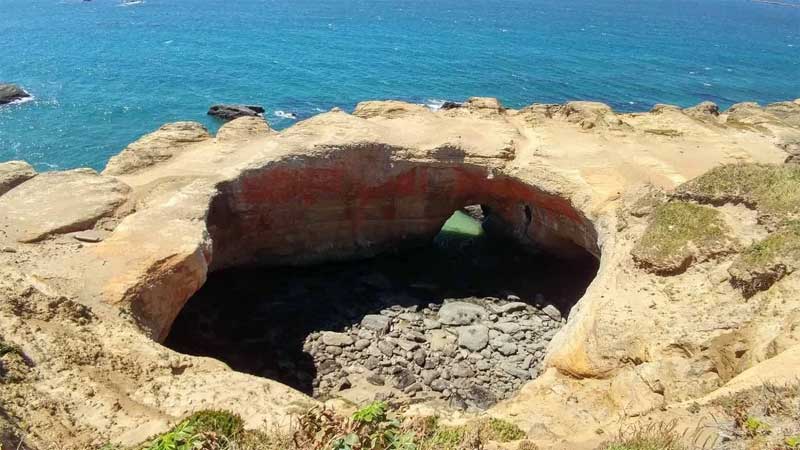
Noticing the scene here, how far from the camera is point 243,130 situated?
2778 centimetres

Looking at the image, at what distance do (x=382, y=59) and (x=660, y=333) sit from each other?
66.1m

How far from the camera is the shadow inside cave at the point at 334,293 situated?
22.7 metres

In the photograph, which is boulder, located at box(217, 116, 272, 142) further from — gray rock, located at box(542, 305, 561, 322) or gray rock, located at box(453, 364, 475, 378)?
gray rock, located at box(542, 305, 561, 322)

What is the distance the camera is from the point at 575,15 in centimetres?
13062

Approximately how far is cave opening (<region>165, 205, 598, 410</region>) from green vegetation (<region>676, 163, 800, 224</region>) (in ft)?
27.2

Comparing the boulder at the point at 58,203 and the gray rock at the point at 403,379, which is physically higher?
the boulder at the point at 58,203

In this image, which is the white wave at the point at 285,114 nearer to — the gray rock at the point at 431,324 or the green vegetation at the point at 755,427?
the gray rock at the point at 431,324

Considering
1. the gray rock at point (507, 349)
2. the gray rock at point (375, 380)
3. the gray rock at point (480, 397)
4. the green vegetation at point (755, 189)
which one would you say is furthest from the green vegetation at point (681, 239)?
the gray rock at point (375, 380)

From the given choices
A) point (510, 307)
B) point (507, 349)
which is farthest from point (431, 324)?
point (510, 307)

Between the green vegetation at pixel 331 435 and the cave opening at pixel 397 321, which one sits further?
the cave opening at pixel 397 321

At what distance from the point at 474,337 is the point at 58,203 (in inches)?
642

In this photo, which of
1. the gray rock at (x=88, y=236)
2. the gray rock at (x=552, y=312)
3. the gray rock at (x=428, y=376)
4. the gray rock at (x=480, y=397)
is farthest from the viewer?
the gray rock at (x=552, y=312)

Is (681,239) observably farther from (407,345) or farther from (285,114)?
(285,114)

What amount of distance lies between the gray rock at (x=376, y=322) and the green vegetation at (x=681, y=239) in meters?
10.3
